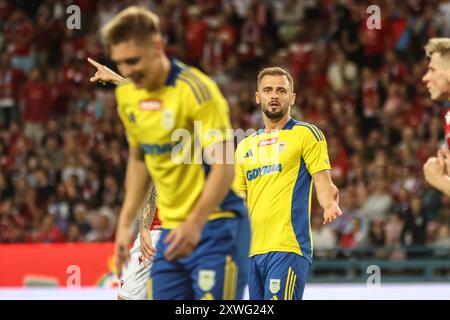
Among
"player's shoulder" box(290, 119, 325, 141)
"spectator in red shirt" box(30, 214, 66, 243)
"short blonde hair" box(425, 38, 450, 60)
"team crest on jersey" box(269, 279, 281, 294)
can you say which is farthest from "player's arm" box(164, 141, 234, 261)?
"spectator in red shirt" box(30, 214, 66, 243)

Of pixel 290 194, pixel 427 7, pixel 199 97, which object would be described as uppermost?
pixel 427 7

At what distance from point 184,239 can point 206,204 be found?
18 cm

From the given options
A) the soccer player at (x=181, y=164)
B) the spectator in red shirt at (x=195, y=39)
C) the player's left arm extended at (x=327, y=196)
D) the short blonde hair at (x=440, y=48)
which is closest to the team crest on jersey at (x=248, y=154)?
the player's left arm extended at (x=327, y=196)

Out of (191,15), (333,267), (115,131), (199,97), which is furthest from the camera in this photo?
(191,15)

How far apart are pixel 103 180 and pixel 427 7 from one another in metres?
6.00

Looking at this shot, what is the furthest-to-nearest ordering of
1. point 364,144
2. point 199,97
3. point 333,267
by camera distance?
point 364,144
point 333,267
point 199,97

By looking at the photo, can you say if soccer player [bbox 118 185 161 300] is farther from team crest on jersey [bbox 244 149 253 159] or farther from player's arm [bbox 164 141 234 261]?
player's arm [bbox 164 141 234 261]

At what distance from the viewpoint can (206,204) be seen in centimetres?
407

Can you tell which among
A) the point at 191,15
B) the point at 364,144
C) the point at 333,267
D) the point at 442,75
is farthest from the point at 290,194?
the point at 191,15

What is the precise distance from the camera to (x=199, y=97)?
416cm

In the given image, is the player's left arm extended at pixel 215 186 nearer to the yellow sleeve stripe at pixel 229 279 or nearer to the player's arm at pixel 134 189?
the yellow sleeve stripe at pixel 229 279

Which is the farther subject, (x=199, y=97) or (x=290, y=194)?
(x=290, y=194)

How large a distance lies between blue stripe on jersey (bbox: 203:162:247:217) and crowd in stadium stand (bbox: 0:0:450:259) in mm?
8263
